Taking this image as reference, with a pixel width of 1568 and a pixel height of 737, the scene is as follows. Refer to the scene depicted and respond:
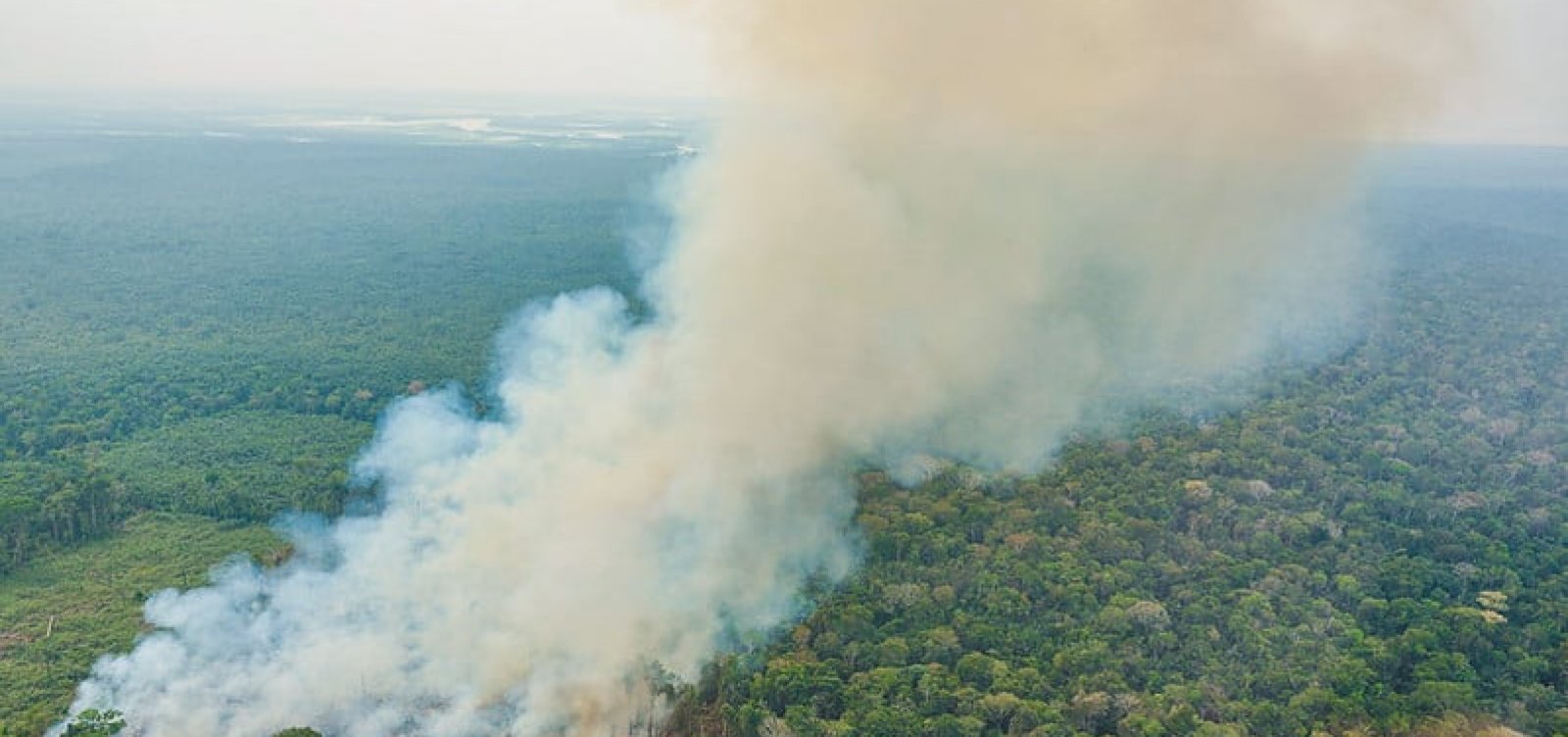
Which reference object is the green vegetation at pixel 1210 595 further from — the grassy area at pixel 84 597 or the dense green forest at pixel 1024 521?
the grassy area at pixel 84 597

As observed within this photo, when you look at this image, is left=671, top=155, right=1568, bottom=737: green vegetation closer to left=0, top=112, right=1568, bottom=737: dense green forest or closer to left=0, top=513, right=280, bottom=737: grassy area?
left=0, top=112, right=1568, bottom=737: dense green forest

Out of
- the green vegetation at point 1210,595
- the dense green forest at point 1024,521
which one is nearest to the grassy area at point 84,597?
the dense green forest at point 1024,521

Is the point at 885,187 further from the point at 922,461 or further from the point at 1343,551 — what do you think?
the point at 1343,551

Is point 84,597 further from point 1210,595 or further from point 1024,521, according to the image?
point 1210,595

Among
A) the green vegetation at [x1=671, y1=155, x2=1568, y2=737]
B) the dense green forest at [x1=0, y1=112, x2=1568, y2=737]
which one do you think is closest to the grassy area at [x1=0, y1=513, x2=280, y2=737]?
the dense green forest at [x1=0, y1=112, x2=1568, y2=737]

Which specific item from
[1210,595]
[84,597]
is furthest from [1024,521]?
[84,597]
